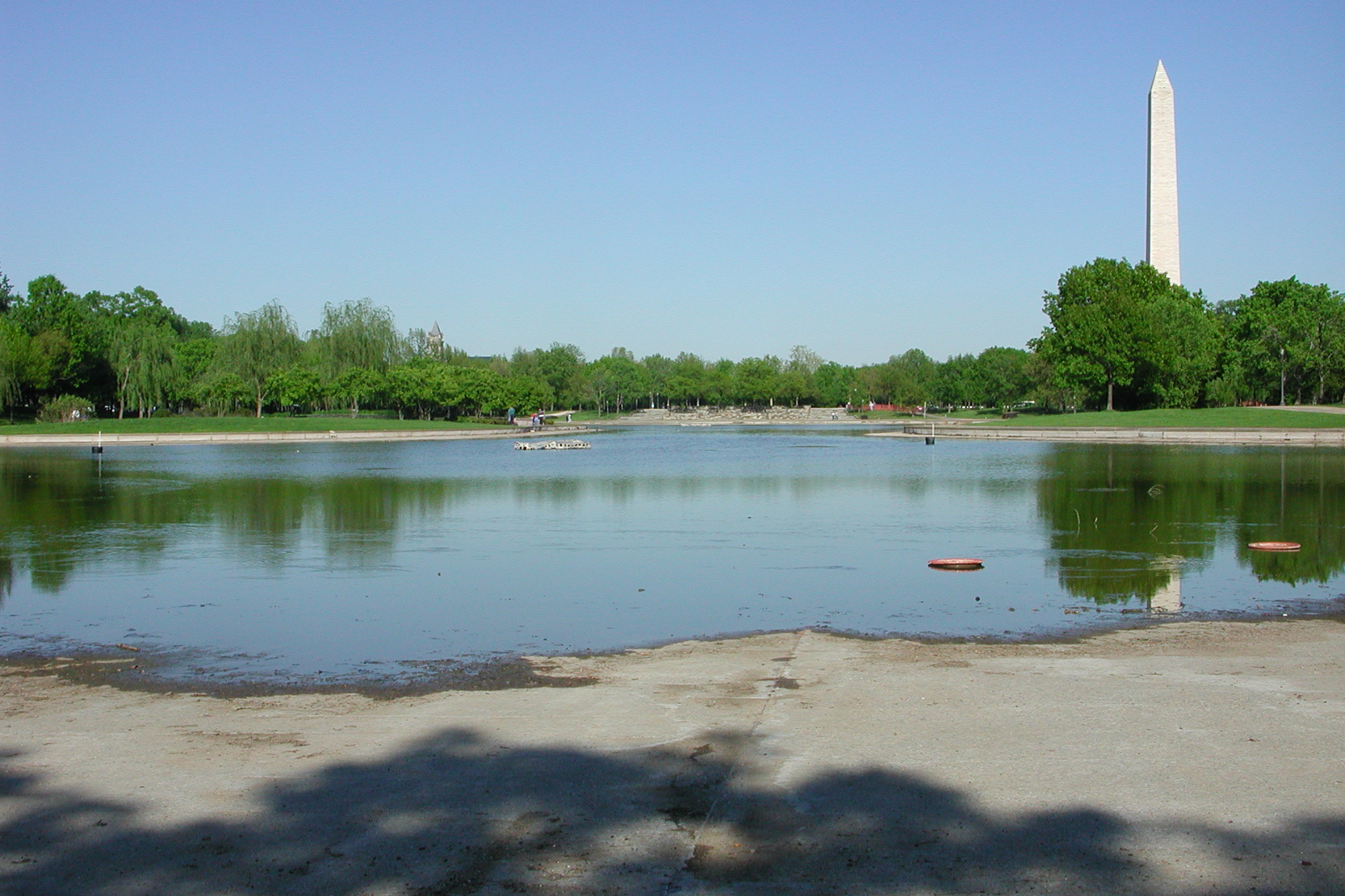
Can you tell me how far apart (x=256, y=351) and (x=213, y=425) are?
47.9 feet

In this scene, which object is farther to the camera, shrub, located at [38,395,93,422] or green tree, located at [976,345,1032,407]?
green tree, located at [976,345,1032,407]

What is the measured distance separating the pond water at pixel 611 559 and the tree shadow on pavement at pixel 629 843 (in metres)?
4.90

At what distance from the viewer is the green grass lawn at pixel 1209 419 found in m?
73.7

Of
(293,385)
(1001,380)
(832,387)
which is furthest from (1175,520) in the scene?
(832,387)

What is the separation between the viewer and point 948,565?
19.0 metres

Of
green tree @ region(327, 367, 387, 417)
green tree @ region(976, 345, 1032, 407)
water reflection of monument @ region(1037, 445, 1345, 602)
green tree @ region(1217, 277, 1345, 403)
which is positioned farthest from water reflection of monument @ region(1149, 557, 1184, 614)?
green tree @ region(976, 345, 1032, 407)

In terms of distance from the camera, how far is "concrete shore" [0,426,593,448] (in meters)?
75.6

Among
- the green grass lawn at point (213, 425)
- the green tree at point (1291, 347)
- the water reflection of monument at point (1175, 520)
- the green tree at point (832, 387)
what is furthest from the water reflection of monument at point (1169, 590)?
the green tree at point (832, 387)

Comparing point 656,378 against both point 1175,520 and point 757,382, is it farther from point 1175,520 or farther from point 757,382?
point 1175,520

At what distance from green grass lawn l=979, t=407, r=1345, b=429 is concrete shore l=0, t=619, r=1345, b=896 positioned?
71336 mm

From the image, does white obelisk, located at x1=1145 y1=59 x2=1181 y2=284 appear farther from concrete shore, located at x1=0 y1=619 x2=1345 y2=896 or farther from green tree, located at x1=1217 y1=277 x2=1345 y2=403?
concrete shore, located at x1=0 y1=619 x2=1345 y2=896

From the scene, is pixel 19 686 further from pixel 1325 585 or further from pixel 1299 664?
pixel 1325 585

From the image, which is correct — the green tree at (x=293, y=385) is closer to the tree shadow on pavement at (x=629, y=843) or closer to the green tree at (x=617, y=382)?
the green tree at (x=617, y=382)

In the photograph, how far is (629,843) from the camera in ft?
19.7
